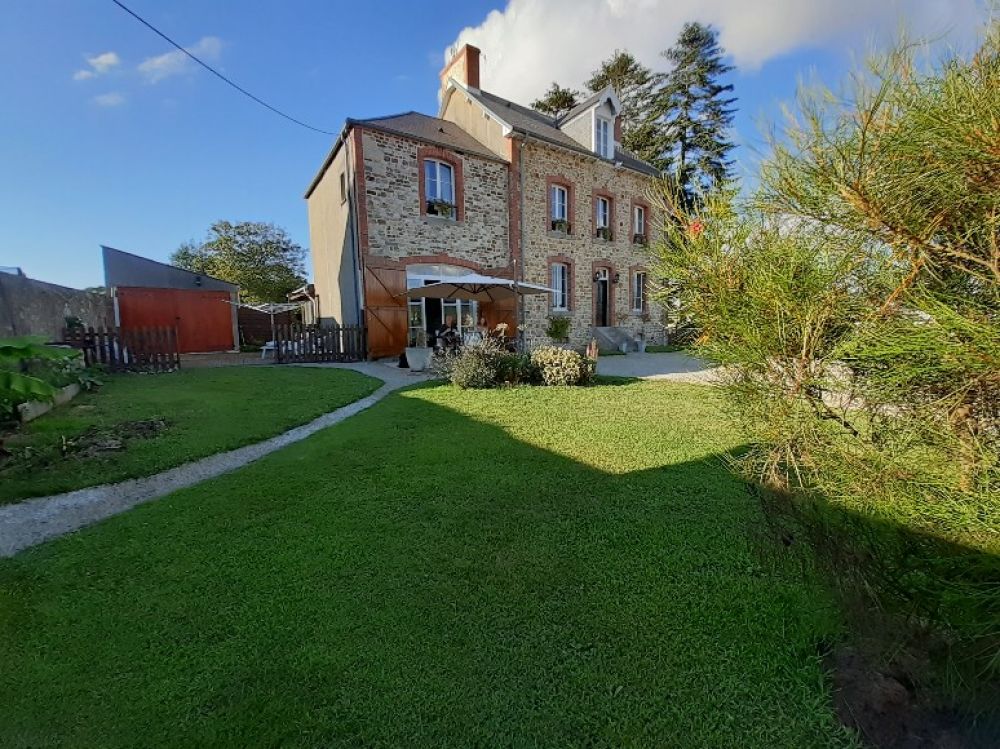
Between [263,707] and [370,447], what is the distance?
3.44 metres

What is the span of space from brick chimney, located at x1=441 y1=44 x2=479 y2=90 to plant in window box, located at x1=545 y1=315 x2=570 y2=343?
9290 millimetres

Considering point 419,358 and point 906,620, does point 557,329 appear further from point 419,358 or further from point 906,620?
point 906,620

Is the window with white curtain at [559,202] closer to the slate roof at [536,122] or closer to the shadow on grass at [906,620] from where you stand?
the slate roof at [536,122]

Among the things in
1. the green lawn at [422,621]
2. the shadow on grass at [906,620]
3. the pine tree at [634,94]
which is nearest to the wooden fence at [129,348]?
the green lawn at [422,621]

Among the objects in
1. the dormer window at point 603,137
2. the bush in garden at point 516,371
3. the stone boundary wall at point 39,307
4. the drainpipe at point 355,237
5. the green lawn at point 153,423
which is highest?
the dormer window at point 603,137

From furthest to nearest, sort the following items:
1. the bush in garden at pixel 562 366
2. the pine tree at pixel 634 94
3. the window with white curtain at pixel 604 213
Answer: the pine tree at pixel 634 94 < the window with white curtain at pixel 604 213 < the bush in garden at pixel 562 366

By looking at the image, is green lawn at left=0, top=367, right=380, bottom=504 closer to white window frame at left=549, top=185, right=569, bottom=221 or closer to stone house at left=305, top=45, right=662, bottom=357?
stone house at left=305, top=45, right=662, bottom=357

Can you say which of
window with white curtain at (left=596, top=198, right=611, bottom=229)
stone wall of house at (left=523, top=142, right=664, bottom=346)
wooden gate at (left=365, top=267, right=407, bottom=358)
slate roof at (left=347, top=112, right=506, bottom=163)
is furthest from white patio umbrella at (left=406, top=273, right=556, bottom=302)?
window with white curtain at (left=596, top=198, right=611, bottom=229)

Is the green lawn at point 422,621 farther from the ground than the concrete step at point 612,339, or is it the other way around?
the concrete step at point 612,339

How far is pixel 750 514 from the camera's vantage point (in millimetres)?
3352

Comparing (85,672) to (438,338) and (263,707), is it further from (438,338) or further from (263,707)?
(438,338)

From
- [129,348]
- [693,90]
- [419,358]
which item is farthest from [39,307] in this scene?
[693,90]

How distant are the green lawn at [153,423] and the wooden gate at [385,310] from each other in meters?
3.43

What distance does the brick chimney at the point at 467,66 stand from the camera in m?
16.9
